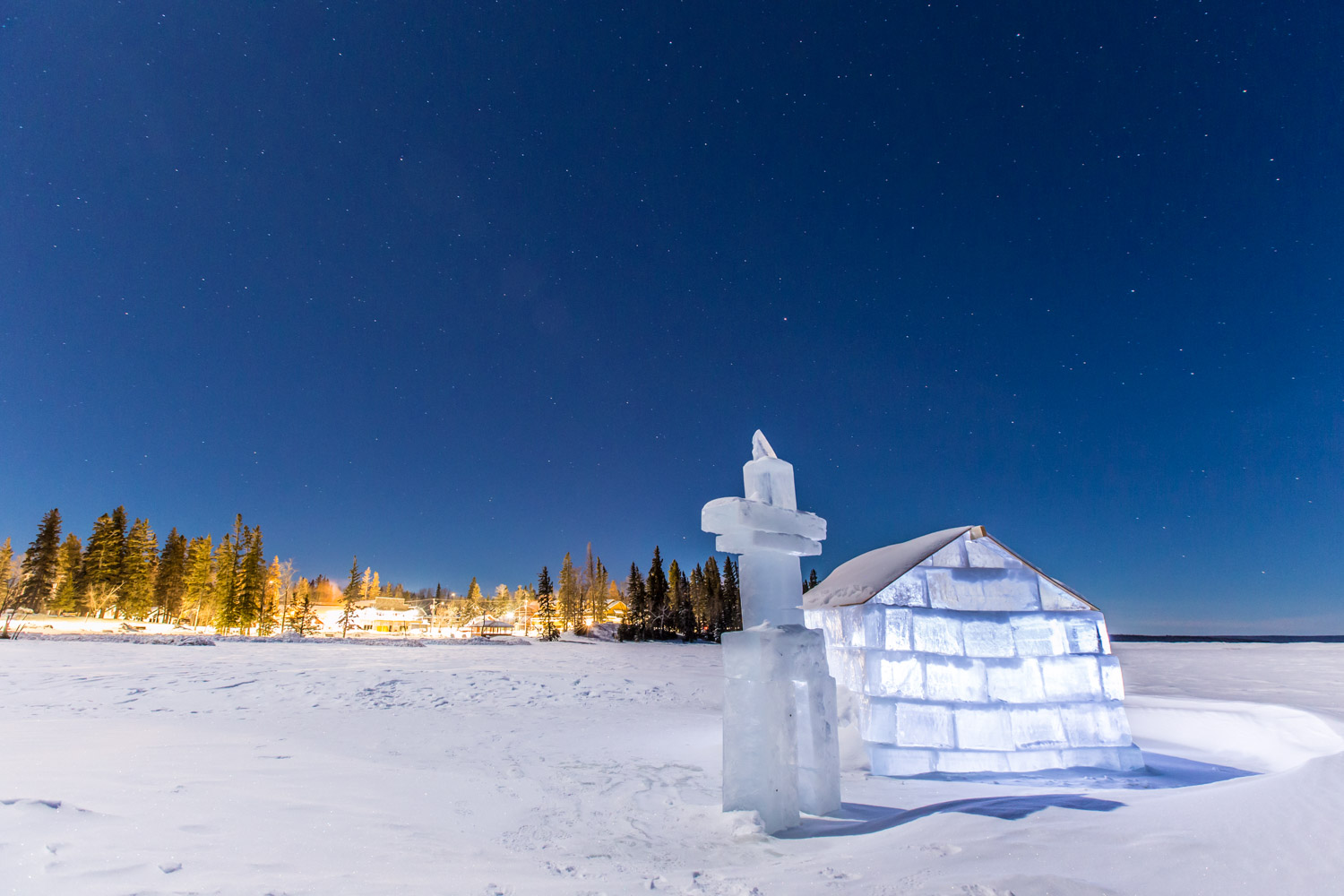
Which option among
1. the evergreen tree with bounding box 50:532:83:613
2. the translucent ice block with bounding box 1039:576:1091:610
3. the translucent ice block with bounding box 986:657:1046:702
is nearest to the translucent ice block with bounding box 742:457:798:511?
the translucent ice block with bounding box 986:657:1046:702

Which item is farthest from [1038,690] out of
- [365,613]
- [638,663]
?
[365,613]

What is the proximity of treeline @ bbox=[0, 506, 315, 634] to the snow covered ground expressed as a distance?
1633 inches

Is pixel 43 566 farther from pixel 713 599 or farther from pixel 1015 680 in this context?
pixel 1015 680

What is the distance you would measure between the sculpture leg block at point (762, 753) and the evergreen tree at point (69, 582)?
61.5 meters

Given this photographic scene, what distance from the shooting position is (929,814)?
464 centimetres

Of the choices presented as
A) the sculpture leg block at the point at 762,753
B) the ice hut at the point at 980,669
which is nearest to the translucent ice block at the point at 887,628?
the ice hut at the point at 980,669

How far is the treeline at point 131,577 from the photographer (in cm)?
4425

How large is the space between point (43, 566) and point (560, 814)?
62662mm

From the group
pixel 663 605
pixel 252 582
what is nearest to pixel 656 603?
pixel 663 605

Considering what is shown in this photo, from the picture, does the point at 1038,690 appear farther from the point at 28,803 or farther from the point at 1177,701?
the point at 28,803

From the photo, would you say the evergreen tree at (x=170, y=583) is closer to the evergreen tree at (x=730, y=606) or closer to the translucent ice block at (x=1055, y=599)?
the evergreen tree at (x=730, y=606)

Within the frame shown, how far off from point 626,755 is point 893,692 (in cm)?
373

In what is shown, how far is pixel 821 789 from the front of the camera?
17.2 ft

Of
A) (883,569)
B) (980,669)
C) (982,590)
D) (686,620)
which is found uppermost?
(883,569)
